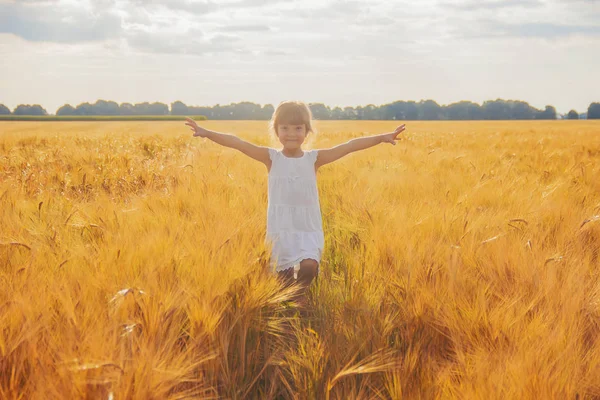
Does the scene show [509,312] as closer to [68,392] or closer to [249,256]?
[249,256]

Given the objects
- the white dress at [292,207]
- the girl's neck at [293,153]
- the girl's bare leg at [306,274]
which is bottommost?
the girl's bare leg at [306,274]

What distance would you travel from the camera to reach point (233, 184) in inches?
138

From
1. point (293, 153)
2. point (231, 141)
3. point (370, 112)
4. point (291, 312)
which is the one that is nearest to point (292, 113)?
point (293, 153)

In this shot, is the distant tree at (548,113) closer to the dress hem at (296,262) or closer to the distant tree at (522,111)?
the distant tree at (522,111)

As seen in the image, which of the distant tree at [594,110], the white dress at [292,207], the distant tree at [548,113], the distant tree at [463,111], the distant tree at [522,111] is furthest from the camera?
the distant tree at [463,111]

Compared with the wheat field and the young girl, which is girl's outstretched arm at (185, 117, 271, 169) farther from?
the wheat field

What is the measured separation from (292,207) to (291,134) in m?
0.36

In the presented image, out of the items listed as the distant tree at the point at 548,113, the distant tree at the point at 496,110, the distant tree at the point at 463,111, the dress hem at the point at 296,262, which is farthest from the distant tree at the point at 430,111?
the dress hem at the point at 296,262

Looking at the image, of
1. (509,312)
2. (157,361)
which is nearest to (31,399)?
(157,361)

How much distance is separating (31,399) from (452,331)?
3.34 ft

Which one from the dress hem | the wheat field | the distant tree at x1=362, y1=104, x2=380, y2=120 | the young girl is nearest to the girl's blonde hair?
the young girl

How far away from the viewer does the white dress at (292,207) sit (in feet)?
7.30

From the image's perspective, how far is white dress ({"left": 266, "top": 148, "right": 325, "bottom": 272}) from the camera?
2227 mm

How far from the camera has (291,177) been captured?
2355mm
